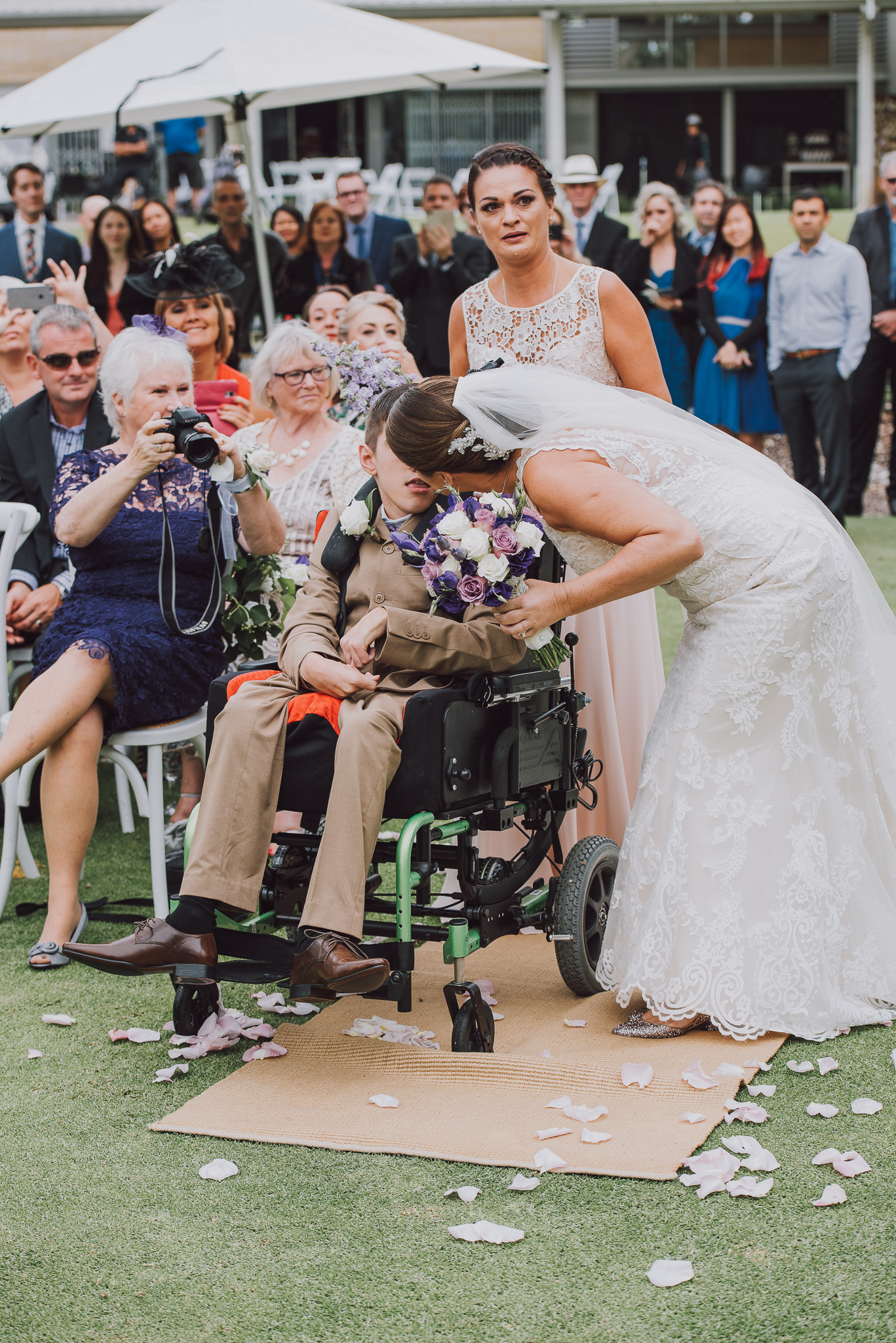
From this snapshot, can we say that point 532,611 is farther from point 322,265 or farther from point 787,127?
point 787,127

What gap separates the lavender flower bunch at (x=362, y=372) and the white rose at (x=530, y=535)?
1.35 m

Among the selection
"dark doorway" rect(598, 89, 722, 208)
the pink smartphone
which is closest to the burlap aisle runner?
the pink smartphone

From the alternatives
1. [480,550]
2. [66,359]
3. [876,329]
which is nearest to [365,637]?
[480,550]

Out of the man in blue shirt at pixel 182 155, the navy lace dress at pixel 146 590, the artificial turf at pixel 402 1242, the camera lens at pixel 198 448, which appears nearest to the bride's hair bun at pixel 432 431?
the camera lens at pixel 198 448

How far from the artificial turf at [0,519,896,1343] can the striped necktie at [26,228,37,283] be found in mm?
6829

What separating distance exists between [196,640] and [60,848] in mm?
698

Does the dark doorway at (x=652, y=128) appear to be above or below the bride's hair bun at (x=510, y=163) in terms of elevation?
above

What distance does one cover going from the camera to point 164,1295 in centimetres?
225

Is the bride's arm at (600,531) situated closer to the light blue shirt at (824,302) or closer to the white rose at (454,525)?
the white rose at (454,525)

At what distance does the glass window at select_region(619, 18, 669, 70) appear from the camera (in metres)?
27.6

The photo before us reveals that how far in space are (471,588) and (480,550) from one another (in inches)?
3.5

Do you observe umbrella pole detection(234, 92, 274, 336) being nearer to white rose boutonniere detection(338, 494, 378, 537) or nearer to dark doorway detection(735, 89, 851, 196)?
white rose boutonniere detection(338, 494, 378, 537)

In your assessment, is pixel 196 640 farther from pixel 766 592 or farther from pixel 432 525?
pixel 766 592

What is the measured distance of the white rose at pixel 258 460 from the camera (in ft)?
13.0
